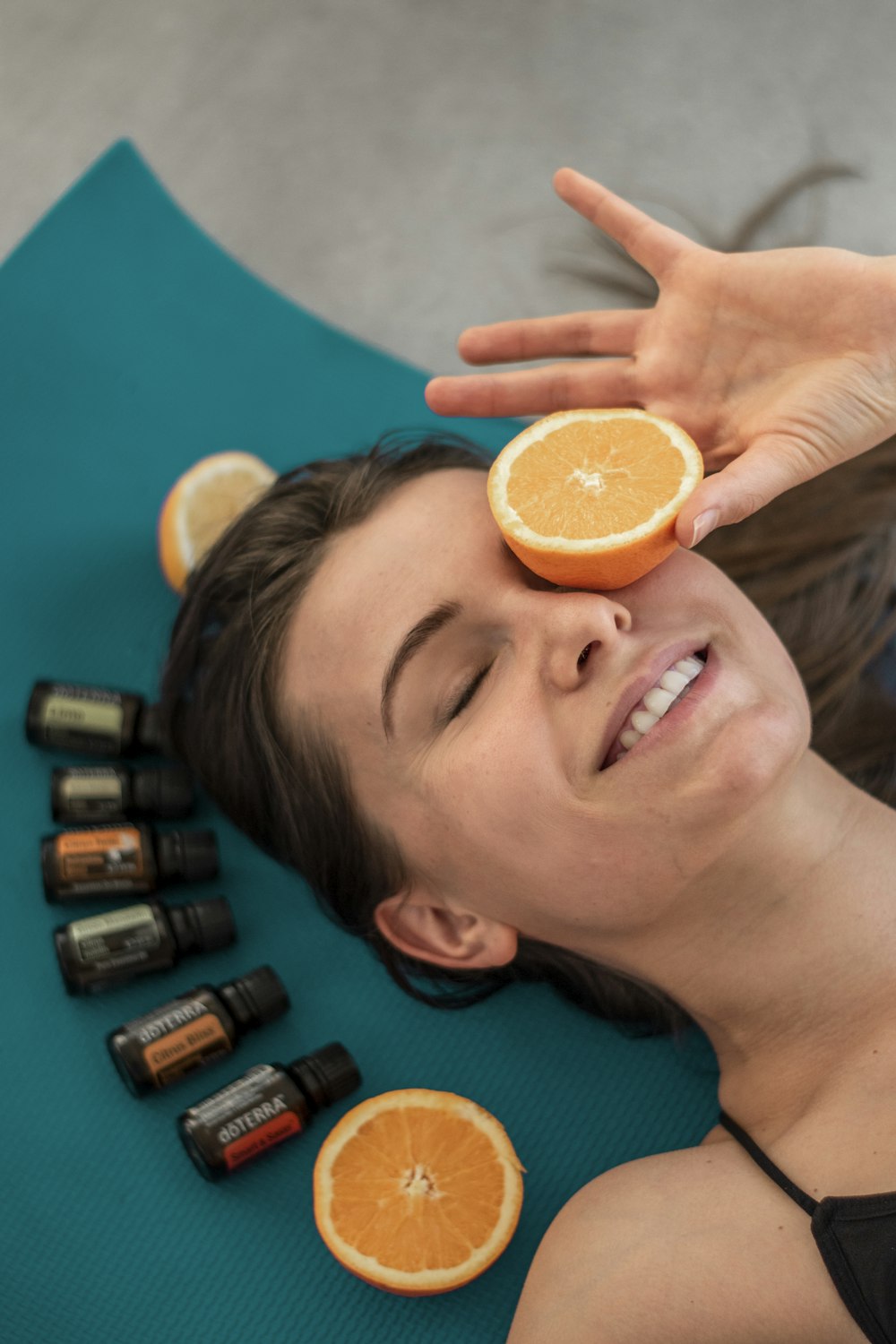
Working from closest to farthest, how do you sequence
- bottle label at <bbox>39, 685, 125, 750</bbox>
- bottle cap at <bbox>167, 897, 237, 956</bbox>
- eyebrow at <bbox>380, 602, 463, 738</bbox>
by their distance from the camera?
1. eyebrow at <bbox>380, 602, 463, 738</bbox>
2. bottle cap at <bbox>167, 897, 237, 956</bbox>
3. bottle label at <bbox>39, 685, 125, 750</bbox>

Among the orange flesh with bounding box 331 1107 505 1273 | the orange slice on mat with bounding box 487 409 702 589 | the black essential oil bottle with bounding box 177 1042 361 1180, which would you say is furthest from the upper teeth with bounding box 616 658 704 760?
the black essential oil bottle with bounding box 177 1042 361 1180

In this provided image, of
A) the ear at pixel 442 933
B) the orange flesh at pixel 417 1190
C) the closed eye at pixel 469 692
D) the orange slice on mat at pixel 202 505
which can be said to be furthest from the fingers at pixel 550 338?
the orange flesh at pixel 417 1190

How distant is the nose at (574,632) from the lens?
1.28m

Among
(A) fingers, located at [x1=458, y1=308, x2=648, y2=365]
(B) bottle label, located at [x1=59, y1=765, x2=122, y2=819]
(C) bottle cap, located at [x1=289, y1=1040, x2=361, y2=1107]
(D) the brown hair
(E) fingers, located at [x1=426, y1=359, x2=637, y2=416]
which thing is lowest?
(C) bottle cap, located at [x1=289, y1=1040, x2=361, y2=1107]

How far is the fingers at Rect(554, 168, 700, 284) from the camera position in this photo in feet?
5.27

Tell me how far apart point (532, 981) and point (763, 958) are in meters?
0.52

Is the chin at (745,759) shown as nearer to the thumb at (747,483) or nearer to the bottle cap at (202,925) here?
the thumb at (747,483)

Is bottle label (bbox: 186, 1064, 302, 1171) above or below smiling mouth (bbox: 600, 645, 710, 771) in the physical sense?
below

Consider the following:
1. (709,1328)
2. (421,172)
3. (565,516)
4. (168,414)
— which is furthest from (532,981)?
(421,172)

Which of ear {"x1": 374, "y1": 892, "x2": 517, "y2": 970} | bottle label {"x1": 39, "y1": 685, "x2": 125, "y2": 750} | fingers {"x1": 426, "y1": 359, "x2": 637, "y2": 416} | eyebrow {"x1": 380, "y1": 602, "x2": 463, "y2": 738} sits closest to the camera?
eyebrow {"x1": 380, "y1": 602, "x2": 463, "y2": 738}

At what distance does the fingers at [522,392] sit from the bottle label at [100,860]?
0.90 metres

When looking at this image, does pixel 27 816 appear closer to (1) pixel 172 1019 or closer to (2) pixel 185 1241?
(1) pixel 172 1019

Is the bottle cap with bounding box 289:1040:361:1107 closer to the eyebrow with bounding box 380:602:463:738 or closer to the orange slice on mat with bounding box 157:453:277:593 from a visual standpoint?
the eyebrow with bounding box 380:602:463:738

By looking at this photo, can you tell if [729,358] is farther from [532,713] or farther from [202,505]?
[202,505]
